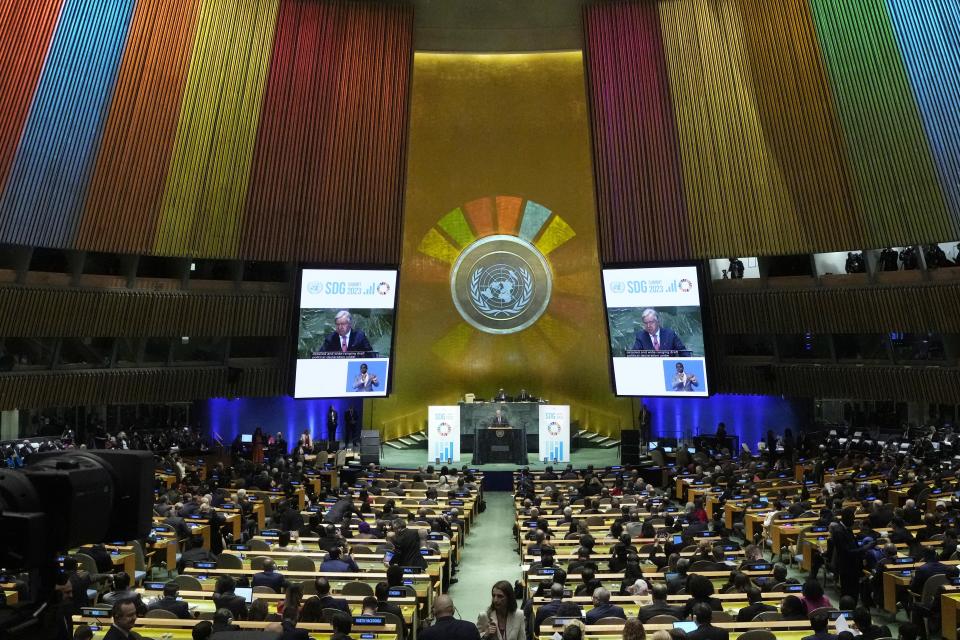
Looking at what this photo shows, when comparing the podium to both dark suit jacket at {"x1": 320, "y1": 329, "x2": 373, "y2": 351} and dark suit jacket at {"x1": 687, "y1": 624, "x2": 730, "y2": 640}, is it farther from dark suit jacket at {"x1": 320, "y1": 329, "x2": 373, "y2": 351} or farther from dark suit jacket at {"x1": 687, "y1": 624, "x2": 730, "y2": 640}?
dark suit jacket at {"x1": 687, "y1": 624, "x2": 730, "y2": 640}

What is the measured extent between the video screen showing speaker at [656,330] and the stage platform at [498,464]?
10.0ft

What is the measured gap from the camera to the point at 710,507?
53.9ft

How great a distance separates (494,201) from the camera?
91.1ft

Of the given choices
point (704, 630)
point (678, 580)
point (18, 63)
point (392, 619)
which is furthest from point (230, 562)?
point (18, 63)

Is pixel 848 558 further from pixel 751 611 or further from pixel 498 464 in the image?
pixel 498 464

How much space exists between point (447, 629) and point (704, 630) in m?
1.88

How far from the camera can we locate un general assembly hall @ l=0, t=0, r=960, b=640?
1673 cm

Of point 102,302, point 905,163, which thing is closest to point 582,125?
point 905,163

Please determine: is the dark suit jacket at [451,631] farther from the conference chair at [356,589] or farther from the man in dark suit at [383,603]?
the conference chair at [356,589]

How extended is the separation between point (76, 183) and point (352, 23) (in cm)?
816

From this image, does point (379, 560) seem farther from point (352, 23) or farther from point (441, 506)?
point (352, 23)

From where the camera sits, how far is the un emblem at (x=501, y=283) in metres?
27.7

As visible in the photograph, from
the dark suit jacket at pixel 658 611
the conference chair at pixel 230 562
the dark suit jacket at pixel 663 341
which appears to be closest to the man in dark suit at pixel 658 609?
the dark suit jacket at pixel 658 611

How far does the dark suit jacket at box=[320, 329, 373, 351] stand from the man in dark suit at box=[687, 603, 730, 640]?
16285 mm
